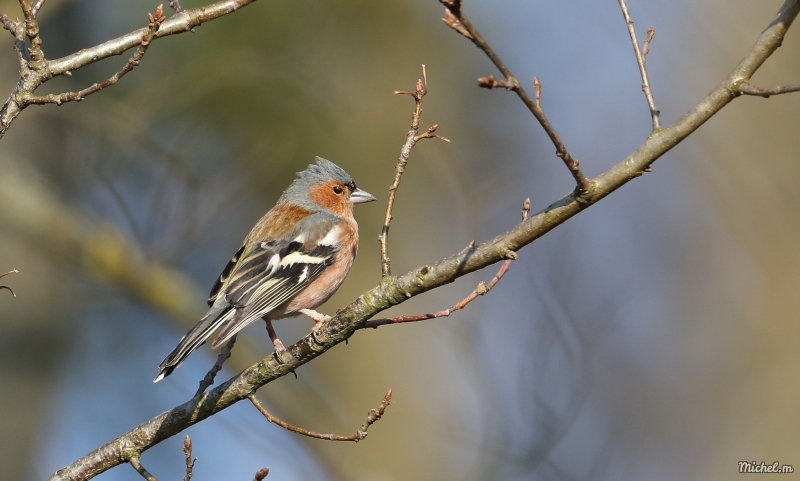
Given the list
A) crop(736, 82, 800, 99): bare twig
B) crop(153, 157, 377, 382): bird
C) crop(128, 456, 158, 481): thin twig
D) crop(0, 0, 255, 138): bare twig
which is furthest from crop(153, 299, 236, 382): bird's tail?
crop(736, 82, 800, 99): bare twig

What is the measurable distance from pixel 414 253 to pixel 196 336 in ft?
21.3

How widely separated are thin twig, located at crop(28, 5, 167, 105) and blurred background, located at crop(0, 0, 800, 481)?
15.2 feet

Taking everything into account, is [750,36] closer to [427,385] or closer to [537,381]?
[537,381]

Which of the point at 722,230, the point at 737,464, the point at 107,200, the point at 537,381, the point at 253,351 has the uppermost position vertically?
the point at 107,200

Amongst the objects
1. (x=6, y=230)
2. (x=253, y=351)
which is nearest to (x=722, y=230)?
(x=253, y=351)

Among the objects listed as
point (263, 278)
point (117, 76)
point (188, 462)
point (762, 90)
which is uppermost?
point (117, 76)

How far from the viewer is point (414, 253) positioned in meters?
11.1

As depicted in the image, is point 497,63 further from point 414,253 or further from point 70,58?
point 414,253

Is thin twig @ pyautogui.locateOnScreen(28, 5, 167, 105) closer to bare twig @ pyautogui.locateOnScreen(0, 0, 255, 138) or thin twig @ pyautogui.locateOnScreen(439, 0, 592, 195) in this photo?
bare twig @ pyautogui.locateOnScreen(0, 0, 255, 138)

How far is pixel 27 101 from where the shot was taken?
3.54m

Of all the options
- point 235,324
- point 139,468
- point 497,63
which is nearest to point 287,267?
point 235,324

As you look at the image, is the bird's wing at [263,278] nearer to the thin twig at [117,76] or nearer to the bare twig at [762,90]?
the thin twig at [117,76]

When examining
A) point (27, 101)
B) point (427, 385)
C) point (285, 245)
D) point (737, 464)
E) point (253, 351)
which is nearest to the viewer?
point (27, 101)

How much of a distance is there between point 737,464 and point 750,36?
18.4 ft
